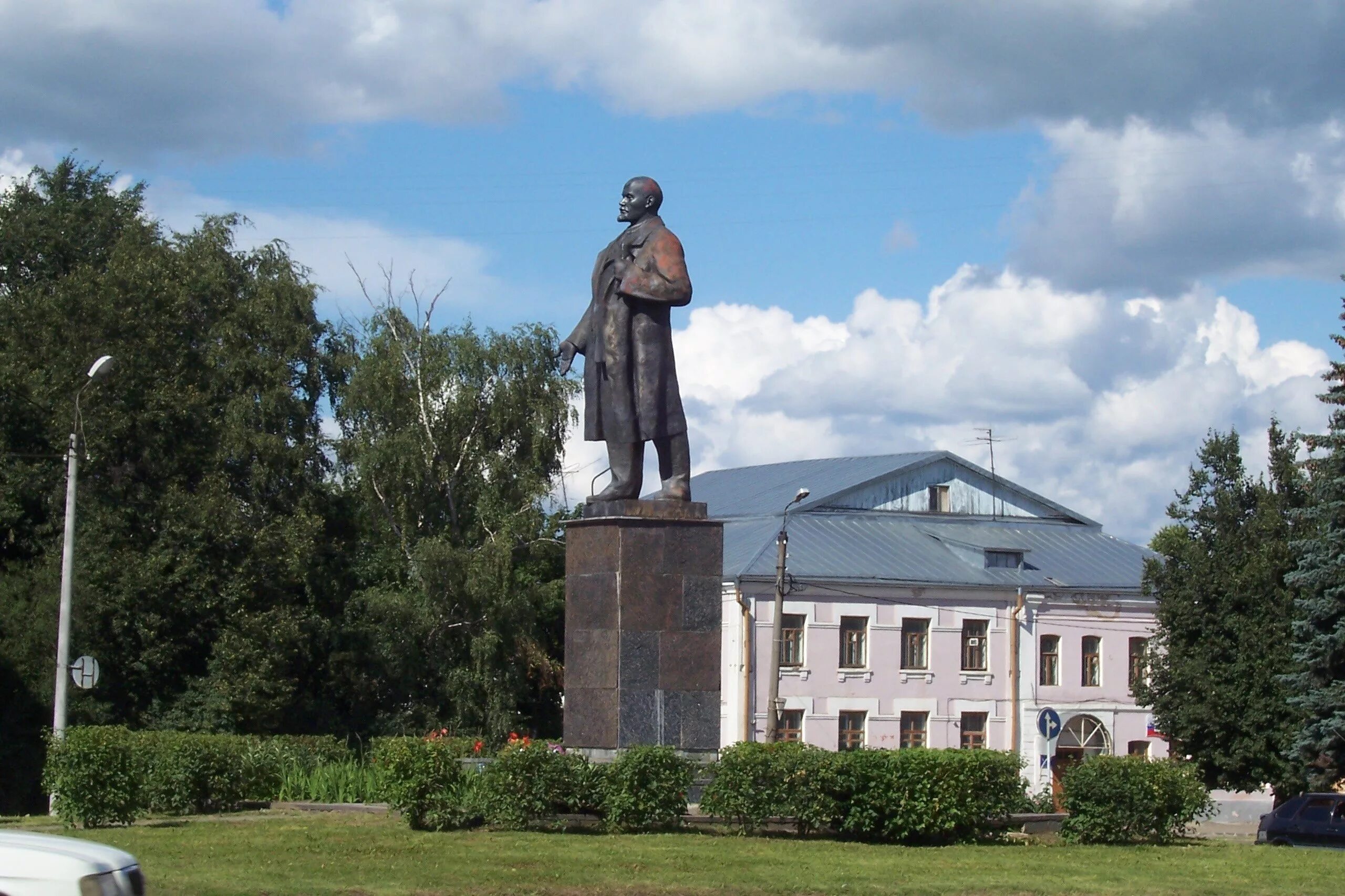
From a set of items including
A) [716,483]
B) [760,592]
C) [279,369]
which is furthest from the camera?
[716,483]

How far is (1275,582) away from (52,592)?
77.1 ft

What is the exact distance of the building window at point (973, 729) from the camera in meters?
44.4

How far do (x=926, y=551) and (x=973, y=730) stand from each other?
5245 mm

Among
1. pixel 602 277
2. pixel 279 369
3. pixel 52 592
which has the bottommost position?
pixel 52 592

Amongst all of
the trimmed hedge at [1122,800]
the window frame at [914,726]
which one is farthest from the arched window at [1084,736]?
the trimmed hedge at [1122,800]

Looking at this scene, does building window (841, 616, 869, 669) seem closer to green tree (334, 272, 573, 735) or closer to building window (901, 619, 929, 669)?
building window (901, 619, 929, 669)

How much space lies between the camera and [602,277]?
1579cm

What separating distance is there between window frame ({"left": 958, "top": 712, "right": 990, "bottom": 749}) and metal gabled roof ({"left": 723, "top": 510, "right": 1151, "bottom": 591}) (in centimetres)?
333

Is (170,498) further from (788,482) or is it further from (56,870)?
(56,870)

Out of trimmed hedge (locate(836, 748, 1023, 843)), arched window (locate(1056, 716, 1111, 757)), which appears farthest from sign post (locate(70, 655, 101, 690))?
arched window (locate(1056, 716, 1111, 757))

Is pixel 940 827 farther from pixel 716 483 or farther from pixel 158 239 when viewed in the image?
pixel 716 483

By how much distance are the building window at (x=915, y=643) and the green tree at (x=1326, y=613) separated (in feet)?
53.5

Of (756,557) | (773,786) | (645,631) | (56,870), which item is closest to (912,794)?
(773,786)

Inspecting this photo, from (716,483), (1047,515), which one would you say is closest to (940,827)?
(1047,515)
